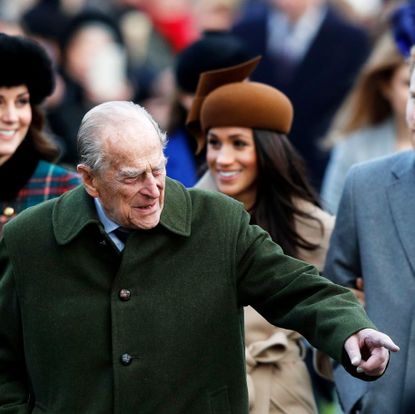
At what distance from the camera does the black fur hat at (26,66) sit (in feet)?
23.6

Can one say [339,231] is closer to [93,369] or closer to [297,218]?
[297,218]

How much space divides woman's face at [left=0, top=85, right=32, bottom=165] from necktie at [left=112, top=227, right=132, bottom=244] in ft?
5.02

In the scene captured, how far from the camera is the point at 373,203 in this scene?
680 cm

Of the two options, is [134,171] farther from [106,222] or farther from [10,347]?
[10,347]

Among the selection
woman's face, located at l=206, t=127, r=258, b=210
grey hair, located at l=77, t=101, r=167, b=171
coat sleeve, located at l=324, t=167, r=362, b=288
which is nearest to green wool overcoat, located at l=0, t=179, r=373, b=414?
grey hair, located at l=77, t=101, r=167, b=171

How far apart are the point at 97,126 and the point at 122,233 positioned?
409 millimetres

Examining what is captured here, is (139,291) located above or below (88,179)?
below

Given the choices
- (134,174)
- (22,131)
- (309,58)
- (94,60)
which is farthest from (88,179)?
(94,60)

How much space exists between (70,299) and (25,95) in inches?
70.7

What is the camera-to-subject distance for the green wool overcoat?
5.75 m

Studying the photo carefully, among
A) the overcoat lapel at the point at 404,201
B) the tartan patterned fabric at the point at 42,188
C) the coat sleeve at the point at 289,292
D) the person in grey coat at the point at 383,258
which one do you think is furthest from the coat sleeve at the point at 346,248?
the tartan patterned fabric at the point at 42,188

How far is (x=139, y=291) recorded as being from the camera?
5.78 meters

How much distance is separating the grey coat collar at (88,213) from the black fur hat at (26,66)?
1.39 m

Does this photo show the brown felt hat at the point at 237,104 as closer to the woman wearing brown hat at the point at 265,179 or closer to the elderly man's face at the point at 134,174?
the woman wearing brown hat at the point at 265,179
